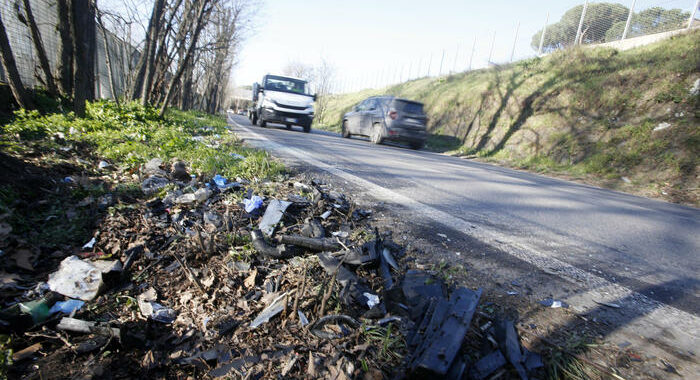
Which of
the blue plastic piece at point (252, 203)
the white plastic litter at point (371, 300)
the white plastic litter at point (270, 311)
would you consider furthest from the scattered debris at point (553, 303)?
the blue plastic piece at point (252, 203)

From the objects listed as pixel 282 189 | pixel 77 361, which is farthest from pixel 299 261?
pixel 282 189

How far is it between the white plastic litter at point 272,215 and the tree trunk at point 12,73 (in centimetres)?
551

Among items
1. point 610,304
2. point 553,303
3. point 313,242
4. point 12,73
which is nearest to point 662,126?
point 610,304

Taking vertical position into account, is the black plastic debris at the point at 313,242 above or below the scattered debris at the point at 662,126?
below

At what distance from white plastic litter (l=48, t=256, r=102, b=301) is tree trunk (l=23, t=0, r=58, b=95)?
20.3 feet

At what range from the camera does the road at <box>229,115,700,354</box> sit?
1922 millimetres

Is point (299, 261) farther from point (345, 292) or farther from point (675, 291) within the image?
point (675, 291)

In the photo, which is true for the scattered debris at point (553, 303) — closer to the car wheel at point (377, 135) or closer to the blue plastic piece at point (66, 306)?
the blue plastic piece at point (66, 306)

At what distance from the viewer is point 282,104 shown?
38.1 ft

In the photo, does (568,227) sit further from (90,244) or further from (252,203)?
(90,244)

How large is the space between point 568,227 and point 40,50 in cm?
892

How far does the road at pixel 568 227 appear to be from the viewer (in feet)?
6.31

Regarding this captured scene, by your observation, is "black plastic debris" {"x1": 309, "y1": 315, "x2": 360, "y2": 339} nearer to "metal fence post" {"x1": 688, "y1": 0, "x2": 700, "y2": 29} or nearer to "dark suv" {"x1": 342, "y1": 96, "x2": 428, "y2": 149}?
"dark suv" {"x1": 342, "y1": 96, "x2": 428, "y2": 149}

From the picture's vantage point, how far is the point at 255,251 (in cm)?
188
